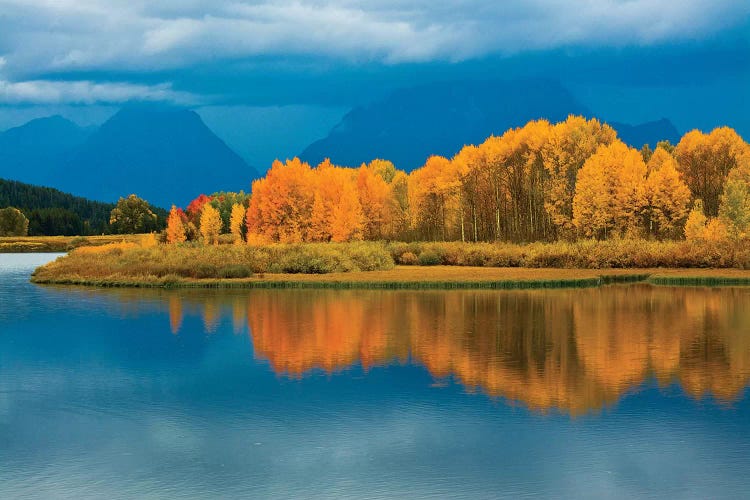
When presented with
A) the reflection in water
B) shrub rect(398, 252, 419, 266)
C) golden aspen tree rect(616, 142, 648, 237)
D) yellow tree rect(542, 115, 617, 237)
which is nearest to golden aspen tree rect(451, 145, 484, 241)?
yellow tree rect(542, 115, 617, 237)

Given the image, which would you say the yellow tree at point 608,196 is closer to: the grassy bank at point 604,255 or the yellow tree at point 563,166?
the yellow tree at point 563,166

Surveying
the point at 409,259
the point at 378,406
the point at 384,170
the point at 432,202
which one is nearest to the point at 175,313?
the point at 378,406

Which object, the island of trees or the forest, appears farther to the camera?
the forest

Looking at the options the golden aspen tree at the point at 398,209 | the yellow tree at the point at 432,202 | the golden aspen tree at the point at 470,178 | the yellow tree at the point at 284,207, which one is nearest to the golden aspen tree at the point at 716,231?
the golden aspen tree at the point at 470,178

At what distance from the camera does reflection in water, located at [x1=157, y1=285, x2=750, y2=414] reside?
19.1 meters

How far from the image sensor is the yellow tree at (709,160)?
3238 inches

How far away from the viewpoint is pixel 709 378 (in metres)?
19.3

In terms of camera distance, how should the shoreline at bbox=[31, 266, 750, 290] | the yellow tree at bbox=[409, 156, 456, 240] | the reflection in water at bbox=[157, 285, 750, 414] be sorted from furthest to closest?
the yellow tree at bbox=[409, 156, 456, 240], the shoreline at bbox=[31, 266, 750, 290], the reflection in water at bbox=[157, 285, 750, 414]

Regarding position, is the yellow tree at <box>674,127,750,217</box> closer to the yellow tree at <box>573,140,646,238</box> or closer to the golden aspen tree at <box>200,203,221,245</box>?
the yellow tree at <box>573,140,646,238</box>

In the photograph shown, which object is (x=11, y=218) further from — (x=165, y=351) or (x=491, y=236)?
(x=165, y=351)

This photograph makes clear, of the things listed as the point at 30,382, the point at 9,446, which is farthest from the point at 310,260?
the point at 9,446

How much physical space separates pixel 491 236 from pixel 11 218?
114177 millimetres

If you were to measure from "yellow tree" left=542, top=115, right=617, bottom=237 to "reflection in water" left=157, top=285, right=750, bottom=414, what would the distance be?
112 ft

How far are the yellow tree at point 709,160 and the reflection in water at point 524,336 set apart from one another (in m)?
43.4
